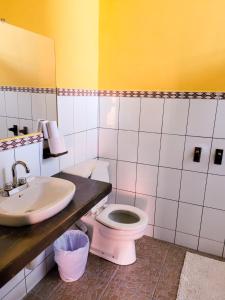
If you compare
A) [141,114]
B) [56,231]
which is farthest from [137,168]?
[56,231]

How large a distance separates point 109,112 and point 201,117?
0.78m

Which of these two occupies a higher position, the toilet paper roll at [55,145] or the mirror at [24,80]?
the mirror at [24,80]

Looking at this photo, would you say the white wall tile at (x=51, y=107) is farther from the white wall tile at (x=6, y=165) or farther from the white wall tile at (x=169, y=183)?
the white wall tile at (x=169, y=183)

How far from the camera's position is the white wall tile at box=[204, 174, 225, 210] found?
179 cm

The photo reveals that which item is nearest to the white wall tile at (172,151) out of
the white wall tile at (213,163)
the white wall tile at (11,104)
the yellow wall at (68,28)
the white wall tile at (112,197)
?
the white wall tile at (213,163)

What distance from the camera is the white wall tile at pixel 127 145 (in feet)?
6.60

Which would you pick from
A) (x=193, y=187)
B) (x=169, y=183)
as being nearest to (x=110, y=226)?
(x=169, y=183)

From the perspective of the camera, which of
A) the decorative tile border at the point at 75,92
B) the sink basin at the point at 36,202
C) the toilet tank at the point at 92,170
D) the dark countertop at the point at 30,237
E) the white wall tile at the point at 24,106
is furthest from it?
the toilet tank at the point at 92,170

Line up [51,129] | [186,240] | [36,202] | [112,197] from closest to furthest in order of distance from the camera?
[36,202], [51,129], [186,240], [112,197]

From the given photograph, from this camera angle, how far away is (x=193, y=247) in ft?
6.56

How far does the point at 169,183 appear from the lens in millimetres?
1960

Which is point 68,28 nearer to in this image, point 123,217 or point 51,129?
point 51,129

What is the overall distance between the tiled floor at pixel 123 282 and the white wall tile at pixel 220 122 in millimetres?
1039

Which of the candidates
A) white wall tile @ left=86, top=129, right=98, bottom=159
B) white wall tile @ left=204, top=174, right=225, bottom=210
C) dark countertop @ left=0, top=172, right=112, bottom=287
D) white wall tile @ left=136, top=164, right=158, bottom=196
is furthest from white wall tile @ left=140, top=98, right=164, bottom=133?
dark countertop @ left=0, top=172, right=112, bottom=287
